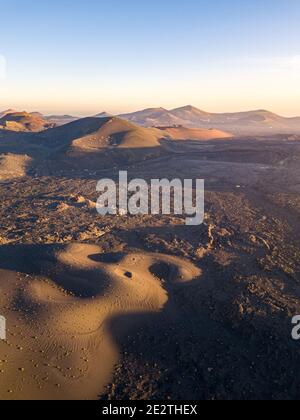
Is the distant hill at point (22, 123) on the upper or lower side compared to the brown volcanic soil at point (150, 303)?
upper

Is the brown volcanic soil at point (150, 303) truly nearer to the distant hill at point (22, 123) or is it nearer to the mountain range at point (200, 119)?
the distant hill at point (22, 123)

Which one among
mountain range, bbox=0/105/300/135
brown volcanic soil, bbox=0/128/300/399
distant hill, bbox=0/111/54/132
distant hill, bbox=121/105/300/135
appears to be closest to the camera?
brown volcanic soil, bbox=0/128/300/399

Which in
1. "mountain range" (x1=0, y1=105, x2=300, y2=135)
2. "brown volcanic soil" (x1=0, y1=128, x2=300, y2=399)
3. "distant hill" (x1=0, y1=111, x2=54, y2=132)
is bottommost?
"brown volcanic soil" (x1=0, y1=128, x2=300, y2=399)

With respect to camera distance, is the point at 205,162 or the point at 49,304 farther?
the point at 205,162

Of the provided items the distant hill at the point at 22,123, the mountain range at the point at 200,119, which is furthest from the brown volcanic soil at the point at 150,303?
the mountain range at the point at 200,119

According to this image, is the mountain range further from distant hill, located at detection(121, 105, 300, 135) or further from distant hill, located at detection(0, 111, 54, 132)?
distant hill, located at detection(0, 111, 54, 132)

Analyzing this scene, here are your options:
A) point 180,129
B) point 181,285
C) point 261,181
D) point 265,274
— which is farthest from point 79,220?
point 180,129

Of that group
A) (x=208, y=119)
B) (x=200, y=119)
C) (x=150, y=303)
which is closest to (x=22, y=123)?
(x=150, y=303)

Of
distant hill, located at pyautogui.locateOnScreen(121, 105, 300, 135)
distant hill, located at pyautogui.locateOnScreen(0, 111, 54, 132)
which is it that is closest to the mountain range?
distant hill, located at pyautogui.locateOnScreen(121, 105, 300, 135)
